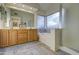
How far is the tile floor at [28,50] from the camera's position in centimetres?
Answer: 174

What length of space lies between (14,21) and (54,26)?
1.98 ft

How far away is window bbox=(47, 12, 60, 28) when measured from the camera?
5.91ft

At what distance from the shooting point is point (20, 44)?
181 centimetres

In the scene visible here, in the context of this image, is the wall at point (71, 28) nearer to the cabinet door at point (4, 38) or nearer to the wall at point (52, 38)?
the wall at point (52, 38)

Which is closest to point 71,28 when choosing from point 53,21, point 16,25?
point 53,21

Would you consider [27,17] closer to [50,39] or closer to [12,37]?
[12,37]

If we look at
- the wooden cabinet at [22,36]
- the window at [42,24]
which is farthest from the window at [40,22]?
the wooden cabinet at [22,36]

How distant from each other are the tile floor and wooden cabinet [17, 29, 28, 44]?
0.08 metres

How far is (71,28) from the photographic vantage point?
1.79m

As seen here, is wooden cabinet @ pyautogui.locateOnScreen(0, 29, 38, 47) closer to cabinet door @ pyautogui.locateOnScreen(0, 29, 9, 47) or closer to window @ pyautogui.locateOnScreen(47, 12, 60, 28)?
cabinet door @ pyautogui.locateOnScreen(0, 29, 9, 47)

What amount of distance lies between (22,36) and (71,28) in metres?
0.75

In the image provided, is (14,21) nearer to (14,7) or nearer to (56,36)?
(14,7)

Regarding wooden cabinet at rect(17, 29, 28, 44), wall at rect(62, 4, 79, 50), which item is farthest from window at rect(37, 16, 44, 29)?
wall at rect(62, 4, 79, 50)

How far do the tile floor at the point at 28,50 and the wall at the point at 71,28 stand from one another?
0.62 feet
